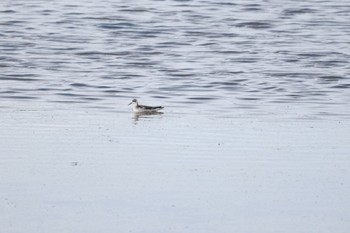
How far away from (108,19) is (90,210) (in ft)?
75.4

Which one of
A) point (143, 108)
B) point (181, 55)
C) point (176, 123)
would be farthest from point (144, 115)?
point (181, 55)

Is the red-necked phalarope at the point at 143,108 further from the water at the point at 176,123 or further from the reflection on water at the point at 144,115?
the water at the point at 176,123

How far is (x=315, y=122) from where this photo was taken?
55.1ft

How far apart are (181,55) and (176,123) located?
10.5 metres

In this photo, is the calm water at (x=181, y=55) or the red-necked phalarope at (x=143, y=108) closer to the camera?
the red-necked phalarope at (x=143, y=108)

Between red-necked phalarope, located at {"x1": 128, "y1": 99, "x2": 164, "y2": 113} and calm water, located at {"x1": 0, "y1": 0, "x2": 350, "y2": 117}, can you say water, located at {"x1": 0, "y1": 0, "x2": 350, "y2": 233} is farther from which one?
red-necked phalarope, located at {"x1": 128, "y1": 99, "x2": 164, "y2": 113}

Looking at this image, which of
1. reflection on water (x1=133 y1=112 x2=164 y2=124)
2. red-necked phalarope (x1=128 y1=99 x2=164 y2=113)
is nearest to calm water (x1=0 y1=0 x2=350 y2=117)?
red-necked phalarope (x1=128 y1=99 x2=164 y2=113)

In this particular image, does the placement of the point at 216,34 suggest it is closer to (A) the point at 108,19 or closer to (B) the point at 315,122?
(A) the point at 108,19

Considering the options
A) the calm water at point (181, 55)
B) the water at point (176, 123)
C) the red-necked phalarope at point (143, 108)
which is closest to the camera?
the water at point (176, 123)

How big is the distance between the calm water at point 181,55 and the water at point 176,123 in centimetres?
5

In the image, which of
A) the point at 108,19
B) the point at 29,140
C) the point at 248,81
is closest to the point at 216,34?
the point at 108,19

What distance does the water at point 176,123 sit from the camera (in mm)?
11055

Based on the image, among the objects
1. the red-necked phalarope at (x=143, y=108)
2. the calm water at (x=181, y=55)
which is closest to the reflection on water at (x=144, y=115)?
the red-necked phalarope at (x=143, y=108)

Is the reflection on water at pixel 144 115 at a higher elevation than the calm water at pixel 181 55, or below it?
higher
